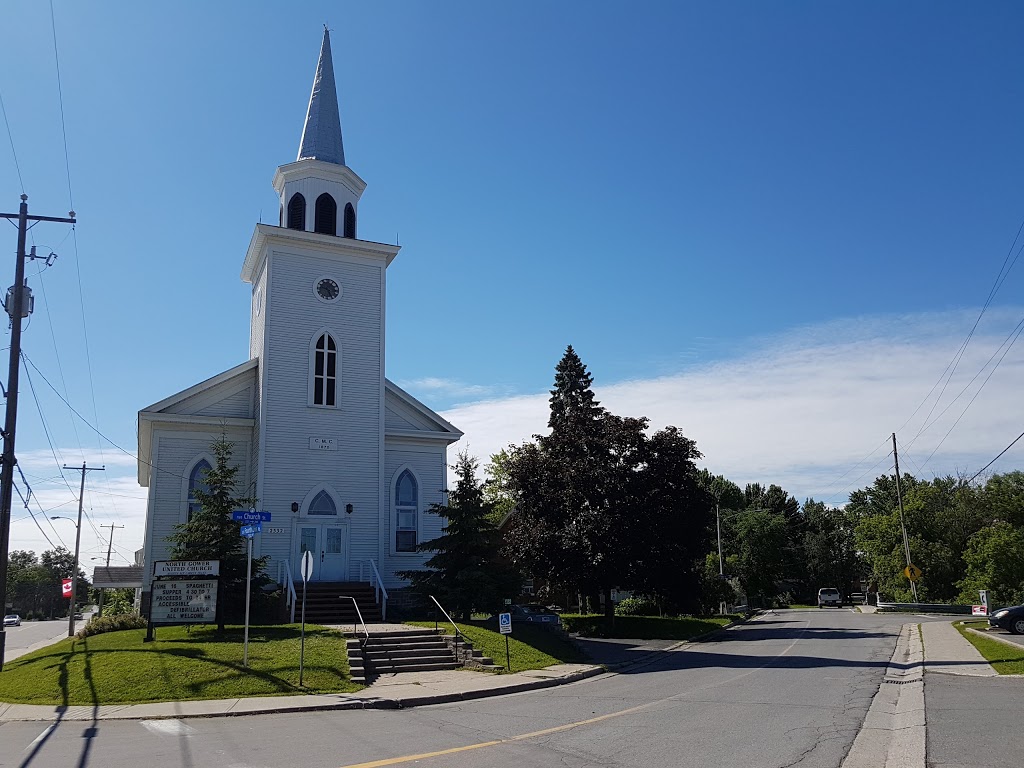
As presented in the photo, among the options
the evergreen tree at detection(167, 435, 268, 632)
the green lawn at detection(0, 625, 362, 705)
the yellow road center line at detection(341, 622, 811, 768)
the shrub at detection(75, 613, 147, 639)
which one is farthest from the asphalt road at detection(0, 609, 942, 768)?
the shrub at detection(75, 613, 147, 639)

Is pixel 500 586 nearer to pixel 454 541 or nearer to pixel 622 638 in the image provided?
pixel 454 541

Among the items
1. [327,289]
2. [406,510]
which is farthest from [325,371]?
[406,510]

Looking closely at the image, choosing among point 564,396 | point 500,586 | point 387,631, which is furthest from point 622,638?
point 564,396

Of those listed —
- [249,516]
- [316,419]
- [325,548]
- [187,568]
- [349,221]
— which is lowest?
[187,568]

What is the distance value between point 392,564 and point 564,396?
30795 millimetres

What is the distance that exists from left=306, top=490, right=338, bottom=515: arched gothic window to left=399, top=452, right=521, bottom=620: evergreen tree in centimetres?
383

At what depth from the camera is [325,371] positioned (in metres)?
27.9

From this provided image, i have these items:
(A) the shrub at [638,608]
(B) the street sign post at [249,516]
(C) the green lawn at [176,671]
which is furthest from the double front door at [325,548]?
(A) the shrub at [638,608]

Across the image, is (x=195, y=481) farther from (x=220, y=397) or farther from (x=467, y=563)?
(x=467, y=563)

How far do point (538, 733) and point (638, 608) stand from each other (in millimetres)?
30861

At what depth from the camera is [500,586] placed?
23.1 metres

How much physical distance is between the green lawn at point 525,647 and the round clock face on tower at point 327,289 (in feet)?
39.6

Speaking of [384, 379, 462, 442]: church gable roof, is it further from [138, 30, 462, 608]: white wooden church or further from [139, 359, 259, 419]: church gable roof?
[139, 359, 259, 419]: church gable roof

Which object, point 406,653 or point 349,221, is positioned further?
point 349,221
